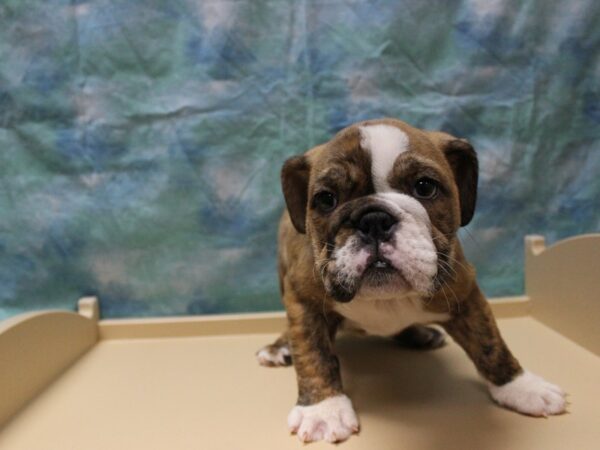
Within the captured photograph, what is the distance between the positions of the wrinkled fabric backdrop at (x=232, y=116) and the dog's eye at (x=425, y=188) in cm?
113

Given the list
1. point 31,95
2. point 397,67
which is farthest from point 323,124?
point 31,95

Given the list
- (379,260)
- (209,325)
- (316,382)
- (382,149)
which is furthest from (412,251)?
(209,325)

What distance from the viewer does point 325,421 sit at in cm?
157

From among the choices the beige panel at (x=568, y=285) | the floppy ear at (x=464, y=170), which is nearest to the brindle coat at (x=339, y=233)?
the floppy ear at (x=464, y=170)

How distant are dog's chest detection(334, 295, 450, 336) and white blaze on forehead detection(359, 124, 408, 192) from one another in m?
0.41

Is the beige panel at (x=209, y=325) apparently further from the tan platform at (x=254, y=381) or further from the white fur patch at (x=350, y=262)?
the white fur patch at (x=350, y=262)

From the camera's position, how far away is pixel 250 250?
106 inches

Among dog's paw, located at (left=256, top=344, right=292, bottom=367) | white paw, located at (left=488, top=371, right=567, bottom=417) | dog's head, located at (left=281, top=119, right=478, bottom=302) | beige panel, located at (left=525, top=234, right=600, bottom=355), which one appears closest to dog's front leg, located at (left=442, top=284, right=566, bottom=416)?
white paw, located at (left=488, top=371, right=567, bottom=417)

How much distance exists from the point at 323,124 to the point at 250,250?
2.38 ft

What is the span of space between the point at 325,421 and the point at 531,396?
0.65 meters

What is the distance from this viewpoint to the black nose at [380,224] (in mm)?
1368

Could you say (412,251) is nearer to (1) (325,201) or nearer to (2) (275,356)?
(1) (325,201)

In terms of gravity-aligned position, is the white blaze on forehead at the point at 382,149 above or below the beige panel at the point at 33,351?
above

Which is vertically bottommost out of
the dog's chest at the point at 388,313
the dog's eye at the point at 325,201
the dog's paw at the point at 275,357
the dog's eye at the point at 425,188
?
the dog's paw at the point at 275,357
